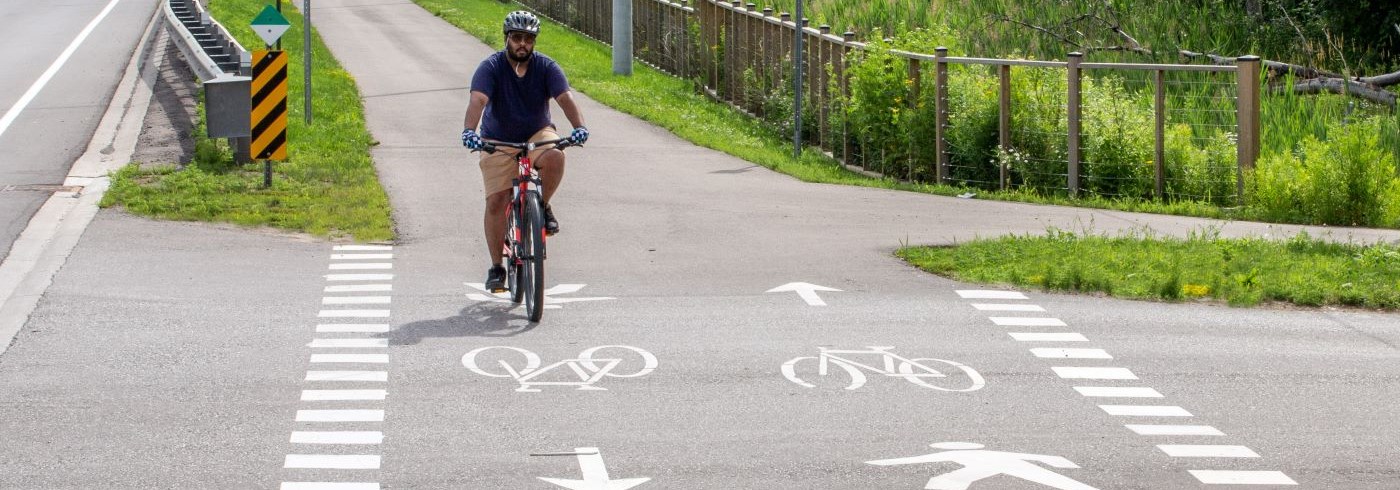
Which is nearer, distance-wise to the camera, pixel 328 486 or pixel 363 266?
pixel 328 486

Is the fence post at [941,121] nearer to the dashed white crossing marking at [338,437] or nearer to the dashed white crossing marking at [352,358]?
the dashed white crossing marking at [352,358]

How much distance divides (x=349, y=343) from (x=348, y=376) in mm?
802

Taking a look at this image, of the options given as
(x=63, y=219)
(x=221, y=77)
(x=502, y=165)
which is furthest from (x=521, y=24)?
(x=221, y=77)

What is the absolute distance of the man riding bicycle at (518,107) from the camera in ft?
34.2

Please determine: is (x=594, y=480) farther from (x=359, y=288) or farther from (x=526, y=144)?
Result: (x=359, y=288)

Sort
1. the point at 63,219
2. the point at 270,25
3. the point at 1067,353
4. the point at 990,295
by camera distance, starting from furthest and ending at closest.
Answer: the point at 270,25 → the point at 63,219 → the point at 990,295 → the point at 1067,353

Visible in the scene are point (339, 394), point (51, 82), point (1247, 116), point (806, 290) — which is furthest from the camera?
point (51, 82)

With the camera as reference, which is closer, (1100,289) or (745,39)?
(1100,289)

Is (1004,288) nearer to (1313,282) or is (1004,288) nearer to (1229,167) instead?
(1313,282)

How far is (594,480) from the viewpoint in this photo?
22.3ft

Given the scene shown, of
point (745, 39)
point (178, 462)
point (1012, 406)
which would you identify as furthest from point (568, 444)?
point (745, 39)

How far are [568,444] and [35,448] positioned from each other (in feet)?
6.72

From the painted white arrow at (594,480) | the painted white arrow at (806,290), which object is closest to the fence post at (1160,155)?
the painted white arrow at (806,290)

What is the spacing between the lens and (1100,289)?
11344mm
